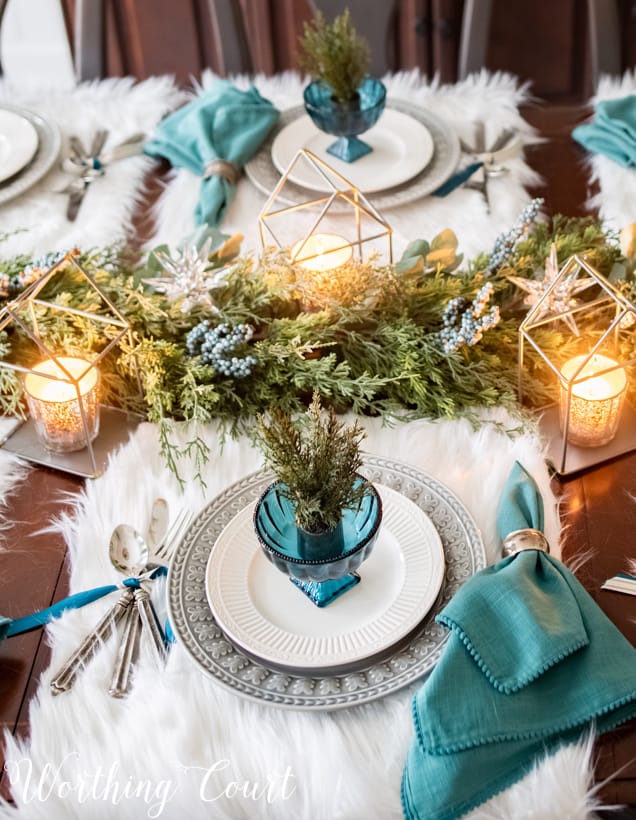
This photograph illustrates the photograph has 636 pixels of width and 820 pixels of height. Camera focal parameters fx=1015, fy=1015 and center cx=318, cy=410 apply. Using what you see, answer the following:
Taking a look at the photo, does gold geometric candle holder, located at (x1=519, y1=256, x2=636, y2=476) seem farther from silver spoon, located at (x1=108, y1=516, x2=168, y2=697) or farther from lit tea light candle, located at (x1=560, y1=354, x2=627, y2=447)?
silver spoon, located at (x1=108, y1=516, x2=168, y2=697)

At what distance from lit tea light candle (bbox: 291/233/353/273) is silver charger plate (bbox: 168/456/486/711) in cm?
31

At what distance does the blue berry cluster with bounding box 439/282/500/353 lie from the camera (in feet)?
3.51

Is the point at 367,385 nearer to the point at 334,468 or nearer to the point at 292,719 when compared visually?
the point at 334,468

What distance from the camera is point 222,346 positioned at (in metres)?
1.09

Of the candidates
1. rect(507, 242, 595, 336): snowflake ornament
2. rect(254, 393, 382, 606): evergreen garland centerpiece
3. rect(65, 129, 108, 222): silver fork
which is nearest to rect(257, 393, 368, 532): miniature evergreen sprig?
rect(254, 393, 382, 606): evergreen garland centerpiece

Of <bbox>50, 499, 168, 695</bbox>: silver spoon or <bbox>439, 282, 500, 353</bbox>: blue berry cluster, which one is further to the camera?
<bbox>439, 282, 500, 353</bbox>: blue berry cluster

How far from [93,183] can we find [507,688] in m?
1.01

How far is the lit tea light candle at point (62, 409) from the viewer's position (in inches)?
41.3

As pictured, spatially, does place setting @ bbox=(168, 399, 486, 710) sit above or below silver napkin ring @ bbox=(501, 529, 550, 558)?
below

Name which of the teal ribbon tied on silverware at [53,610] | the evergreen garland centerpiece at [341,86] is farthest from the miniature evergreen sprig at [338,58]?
the teal ribbon tied on silverware at [53,610]

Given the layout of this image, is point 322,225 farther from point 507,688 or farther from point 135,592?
point 507,688

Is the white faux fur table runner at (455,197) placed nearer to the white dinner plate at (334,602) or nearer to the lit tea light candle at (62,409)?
the lit tea light candle at (62,409)

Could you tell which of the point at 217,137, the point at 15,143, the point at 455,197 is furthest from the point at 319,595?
the point at 15,143

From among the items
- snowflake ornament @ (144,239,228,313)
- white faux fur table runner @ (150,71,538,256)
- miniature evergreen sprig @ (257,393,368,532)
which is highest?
miniature evergreen sprig @ (257,393,368,532)
